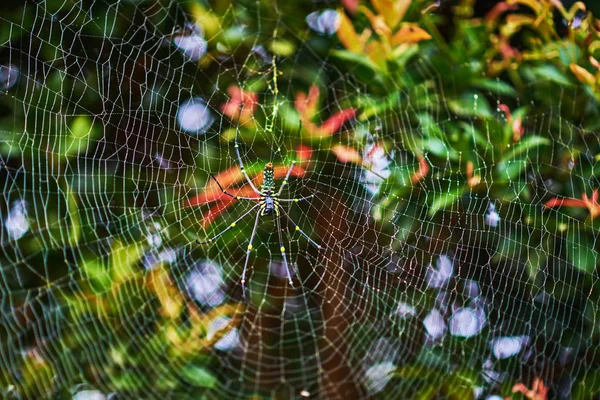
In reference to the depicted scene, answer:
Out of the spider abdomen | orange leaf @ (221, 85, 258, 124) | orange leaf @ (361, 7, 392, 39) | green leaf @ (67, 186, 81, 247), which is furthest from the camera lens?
the spider abdomen

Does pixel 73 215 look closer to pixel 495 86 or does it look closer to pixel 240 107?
pixel 240 107

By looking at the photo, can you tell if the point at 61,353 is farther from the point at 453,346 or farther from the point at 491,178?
the point at 491,178

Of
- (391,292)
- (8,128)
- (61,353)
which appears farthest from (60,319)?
(391,292)

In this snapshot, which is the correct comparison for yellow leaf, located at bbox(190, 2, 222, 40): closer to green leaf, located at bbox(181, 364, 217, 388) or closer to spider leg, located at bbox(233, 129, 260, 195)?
spider leg, located at bbox(233, 129, 260, 195)

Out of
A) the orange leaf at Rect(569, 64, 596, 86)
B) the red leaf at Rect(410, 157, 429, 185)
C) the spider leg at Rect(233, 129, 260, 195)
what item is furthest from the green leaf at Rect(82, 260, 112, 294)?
the orange leaf at Rect(569, 64, 596, 86)

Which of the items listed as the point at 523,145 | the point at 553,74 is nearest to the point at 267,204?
the point at 523,145
